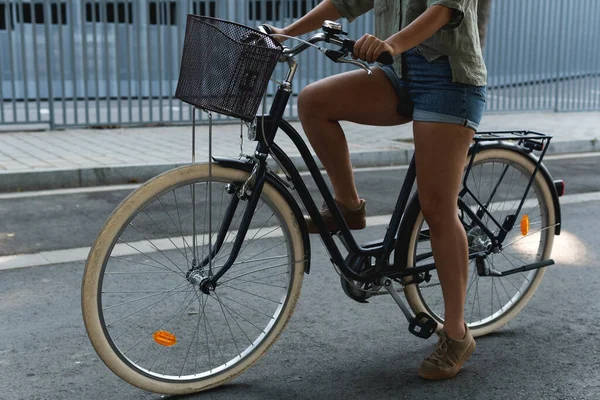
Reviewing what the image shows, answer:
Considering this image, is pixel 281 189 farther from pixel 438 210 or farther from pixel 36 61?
pixel 36 61

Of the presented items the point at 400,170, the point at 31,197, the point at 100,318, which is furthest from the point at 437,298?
the point at 400,170

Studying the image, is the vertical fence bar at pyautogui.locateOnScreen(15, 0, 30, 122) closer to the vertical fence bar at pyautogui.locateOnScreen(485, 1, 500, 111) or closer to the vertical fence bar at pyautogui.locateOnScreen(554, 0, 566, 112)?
the vertical fence bar at pyautogui.locateOnScreen(485, 1, 500, 111)

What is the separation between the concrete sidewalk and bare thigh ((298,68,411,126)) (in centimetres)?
345

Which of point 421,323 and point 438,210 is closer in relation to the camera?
point 438,210

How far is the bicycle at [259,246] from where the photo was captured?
2.90 meters

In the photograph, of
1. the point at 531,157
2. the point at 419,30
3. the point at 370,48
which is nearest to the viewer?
the point at 370,48

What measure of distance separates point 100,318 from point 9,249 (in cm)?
254

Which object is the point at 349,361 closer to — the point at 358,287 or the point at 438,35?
the point at 358,287

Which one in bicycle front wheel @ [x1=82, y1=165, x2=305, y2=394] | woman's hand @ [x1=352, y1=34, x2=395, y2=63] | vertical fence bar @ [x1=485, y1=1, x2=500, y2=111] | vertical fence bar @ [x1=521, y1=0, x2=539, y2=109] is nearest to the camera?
woman's hand @ [x1=352, y1=34, x2=395, y2=63]

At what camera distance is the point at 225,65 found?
2.70 metres

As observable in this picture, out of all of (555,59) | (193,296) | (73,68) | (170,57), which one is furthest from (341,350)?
(555,59)

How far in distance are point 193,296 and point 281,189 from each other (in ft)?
1.91

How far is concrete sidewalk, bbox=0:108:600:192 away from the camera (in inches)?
291

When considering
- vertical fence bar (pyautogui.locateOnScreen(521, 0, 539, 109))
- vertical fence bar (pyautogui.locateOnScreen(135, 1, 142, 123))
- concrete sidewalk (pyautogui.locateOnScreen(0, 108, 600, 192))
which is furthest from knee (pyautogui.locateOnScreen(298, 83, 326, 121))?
vertical fence bar (pyautogui.locateOnScreen(521, 0, 539, 109))
